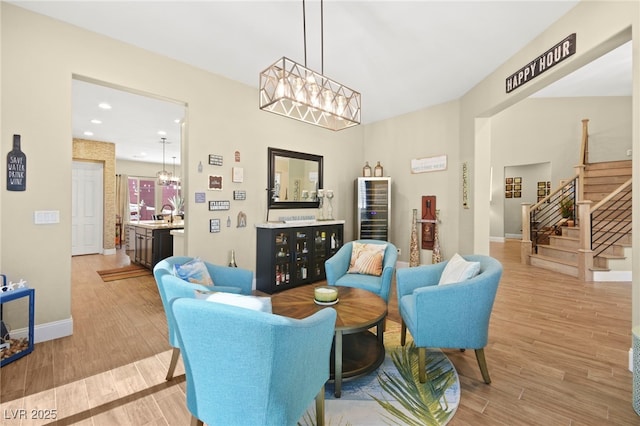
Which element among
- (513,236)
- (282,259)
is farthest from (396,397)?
(513,236)

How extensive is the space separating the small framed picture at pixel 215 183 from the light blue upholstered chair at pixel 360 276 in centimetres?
185

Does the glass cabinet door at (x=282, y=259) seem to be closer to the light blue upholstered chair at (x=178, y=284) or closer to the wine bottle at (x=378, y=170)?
the light blue upholstered chair at (x=178, y=284)

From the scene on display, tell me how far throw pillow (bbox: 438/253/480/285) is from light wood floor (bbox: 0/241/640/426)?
70cm

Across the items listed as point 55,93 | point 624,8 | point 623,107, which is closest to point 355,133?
point 624,8

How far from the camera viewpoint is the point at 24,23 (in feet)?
8.58

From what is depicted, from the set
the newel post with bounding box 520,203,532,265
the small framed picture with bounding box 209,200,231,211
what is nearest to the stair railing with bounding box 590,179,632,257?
the newel post with bounding box 520,203,532,265

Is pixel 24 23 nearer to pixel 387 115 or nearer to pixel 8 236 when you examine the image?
pixel 8 236

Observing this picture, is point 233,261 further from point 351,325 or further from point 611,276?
point 611,276

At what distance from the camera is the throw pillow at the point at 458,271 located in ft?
7.29

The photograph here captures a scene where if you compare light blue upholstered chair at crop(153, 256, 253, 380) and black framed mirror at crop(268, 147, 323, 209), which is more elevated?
black framed mirror at crop(268, 147, 323, 209)

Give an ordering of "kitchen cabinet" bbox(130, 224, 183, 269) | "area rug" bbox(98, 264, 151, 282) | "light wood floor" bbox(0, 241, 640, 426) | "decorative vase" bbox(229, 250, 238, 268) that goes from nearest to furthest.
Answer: "light wood floor" bbox(0, 241, 640, 426)
"decorative vase" bbox(229, 250, 238, 268)
"area rug" bbox(98, 264, 151, 282)
"kitchen cabinet" bbox(130, 224, 183, 269)

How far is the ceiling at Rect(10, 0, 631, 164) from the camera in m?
2.64

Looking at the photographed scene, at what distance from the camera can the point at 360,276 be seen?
3.29m

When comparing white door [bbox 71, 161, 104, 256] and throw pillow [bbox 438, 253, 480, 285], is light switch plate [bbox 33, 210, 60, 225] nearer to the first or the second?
throw pillow [bbox 438, 253, 480, 285]
